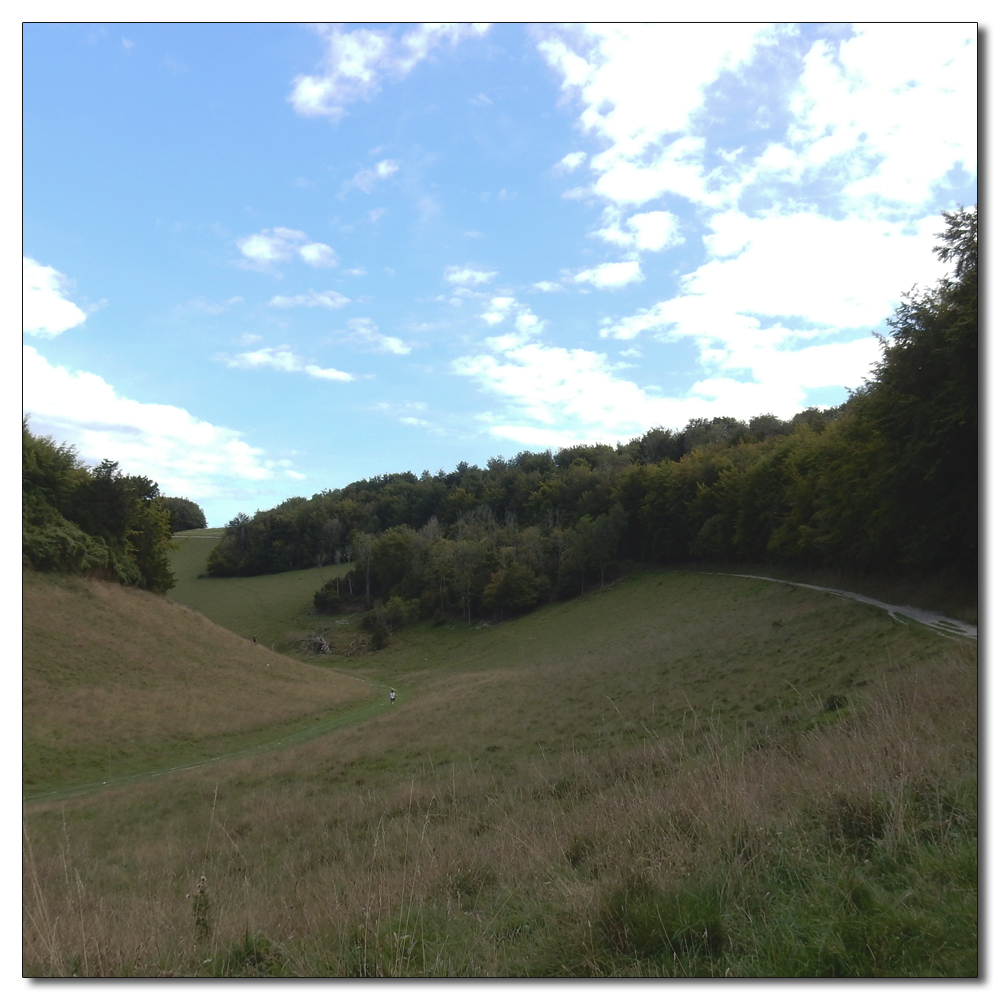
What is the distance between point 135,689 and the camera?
27281 millimetres

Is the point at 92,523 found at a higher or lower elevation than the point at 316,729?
higher

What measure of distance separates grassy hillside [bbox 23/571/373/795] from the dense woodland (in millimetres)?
3689

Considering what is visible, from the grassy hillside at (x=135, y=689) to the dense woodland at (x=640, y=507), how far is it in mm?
3689

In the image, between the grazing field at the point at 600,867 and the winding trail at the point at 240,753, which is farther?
the winding trail at the point at 240,753

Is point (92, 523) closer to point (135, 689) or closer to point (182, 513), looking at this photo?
point (135, 689)

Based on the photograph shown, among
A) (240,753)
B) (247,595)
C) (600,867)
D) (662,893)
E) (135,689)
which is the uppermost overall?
(662,893)

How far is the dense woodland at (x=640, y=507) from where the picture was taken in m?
13.5

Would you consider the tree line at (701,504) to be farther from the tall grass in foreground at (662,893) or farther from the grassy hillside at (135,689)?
the grassy hillside at (135,689)

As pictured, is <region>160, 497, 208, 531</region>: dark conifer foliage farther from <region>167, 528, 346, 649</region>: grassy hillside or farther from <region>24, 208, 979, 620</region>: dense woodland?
<region>167, 528, 346, 649</region>: grassy hillside

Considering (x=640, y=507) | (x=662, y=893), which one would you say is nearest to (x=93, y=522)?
(x=662, y=893)

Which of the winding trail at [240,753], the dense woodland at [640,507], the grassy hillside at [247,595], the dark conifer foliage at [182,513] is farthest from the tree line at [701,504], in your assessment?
the dark conifer foliage at [182,513]

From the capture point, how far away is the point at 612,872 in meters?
4.81

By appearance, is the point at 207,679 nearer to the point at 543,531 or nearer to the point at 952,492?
the point at 952,492

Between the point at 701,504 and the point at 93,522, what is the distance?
53.4 meters
